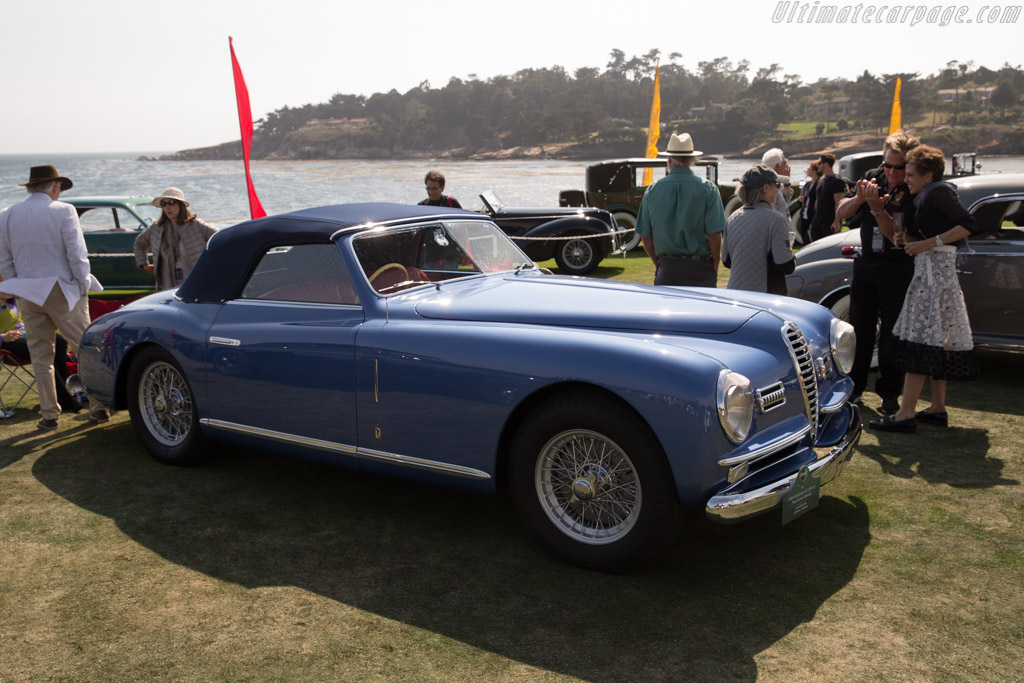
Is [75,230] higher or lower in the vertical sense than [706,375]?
higher

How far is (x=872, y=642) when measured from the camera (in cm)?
305

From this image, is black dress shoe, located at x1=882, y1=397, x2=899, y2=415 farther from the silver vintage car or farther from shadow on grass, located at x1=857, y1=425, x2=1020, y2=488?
the silver vintage car

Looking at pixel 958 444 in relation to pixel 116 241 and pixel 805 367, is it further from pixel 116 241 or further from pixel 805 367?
pixel 116 241

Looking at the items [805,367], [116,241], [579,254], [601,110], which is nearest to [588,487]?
[805,367]

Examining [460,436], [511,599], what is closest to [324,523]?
[460,436]

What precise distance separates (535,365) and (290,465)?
235 centimetres

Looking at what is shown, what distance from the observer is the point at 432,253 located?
481 centimetres

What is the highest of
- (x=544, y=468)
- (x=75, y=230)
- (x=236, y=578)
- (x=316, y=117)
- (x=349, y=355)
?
(x=316, y=117)

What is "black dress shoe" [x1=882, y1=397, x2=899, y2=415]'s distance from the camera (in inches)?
227

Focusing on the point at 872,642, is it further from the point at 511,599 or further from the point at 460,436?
the point at 460,436

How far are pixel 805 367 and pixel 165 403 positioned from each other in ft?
12.4

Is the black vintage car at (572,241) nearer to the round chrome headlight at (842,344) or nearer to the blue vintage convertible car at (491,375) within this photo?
the blue vintage convertible car at (491,375)

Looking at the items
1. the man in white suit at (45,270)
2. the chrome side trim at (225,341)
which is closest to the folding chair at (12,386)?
the man in white suit at (45,270)

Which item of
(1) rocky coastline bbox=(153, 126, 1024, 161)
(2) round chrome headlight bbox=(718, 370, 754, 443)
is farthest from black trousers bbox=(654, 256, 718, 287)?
(1) rocky coastline bbox=(153, 126, 1024, 161)
